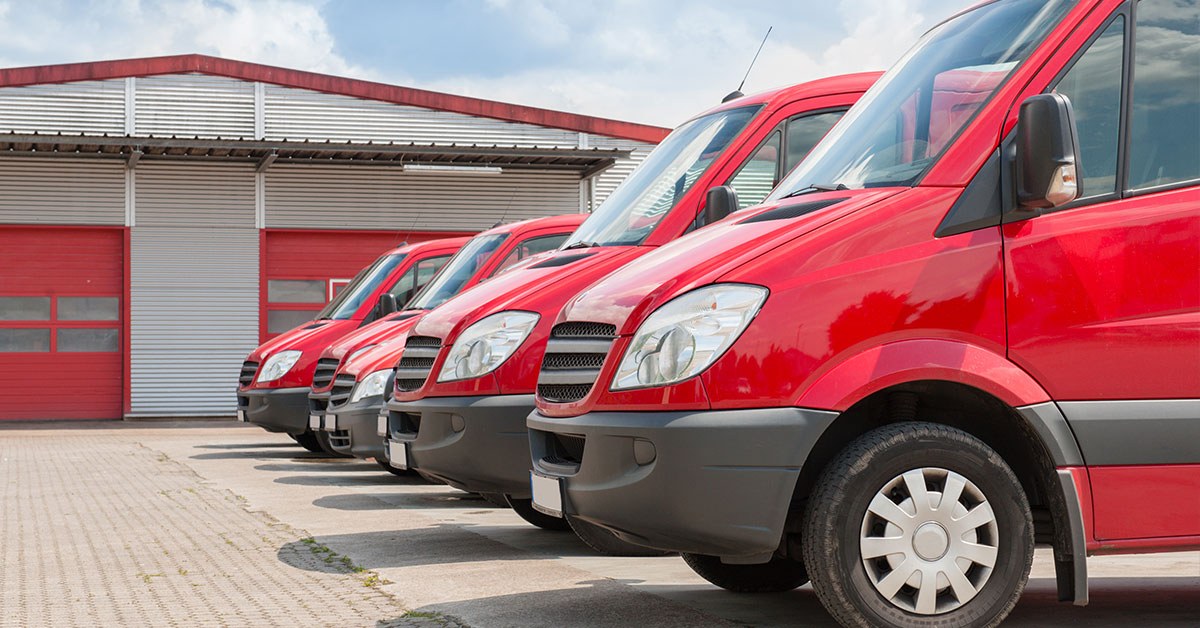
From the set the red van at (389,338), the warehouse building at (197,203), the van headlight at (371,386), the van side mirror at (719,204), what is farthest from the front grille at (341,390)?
the warehouse building at (197,203)

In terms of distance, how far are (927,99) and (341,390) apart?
6.84m

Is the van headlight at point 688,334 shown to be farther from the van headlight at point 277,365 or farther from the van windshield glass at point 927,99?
the van headlight at point 277,365

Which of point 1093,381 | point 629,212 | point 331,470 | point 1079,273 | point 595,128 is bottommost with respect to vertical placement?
point 331,470

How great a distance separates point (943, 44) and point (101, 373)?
64.7 ft

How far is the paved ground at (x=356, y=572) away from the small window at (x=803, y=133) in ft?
7.28

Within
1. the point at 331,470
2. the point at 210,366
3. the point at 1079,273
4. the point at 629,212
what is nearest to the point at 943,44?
the point at 1079,273

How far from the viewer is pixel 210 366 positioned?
75.2 feet

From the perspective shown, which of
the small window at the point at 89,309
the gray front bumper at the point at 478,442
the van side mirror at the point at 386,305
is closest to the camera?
the gray front bumper at the point at 478,442

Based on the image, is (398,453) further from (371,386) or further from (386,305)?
(386,305)

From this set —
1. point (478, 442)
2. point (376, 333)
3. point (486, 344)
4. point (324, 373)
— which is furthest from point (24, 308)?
point (478, 442)

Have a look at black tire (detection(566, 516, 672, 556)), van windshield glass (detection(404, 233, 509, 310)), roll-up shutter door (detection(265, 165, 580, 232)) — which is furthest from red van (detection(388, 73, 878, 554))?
roll-up shutter door (detection(265, 165, 580, 232))

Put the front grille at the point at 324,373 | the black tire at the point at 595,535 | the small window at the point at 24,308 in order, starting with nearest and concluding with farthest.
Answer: the black tire at the point at 595,535, the front grille at the point at 324,373, the small window at the point at 24,308

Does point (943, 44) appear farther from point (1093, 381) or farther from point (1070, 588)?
point (1070, 588)

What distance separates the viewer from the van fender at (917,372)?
4.18m
